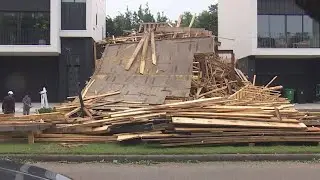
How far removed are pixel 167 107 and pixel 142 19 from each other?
72.8 meters

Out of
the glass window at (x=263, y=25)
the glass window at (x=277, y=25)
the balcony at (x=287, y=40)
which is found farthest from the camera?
the glass window at (x=263, y=25)

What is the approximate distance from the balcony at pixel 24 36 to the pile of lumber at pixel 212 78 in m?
16.7

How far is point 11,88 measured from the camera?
39438mm

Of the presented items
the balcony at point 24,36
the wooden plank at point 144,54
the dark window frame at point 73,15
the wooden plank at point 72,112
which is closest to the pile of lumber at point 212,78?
the wooden plank at point 144,54

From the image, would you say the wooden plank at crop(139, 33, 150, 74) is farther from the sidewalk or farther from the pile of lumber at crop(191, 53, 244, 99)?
the sidewalk

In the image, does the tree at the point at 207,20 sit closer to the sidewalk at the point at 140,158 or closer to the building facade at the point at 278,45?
the building facade at the point at 278,45

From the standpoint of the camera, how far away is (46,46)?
36.9 metres

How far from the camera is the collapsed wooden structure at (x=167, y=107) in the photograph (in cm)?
1308

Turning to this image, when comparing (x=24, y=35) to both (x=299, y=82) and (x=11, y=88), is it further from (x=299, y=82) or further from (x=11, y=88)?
(x=299, y=82)

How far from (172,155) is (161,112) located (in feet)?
8.56

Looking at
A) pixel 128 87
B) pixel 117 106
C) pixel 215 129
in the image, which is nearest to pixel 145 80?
pixel 128 87

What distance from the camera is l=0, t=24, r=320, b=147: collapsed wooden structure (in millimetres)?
13078

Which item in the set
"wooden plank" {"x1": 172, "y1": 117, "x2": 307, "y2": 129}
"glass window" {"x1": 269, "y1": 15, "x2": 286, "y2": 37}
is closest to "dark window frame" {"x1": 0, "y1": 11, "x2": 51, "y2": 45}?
"glass window" {"x1": 269, "y1": 15, "x2": 286, "y2": 37}

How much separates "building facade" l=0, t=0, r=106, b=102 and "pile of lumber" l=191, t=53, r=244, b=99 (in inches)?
603
